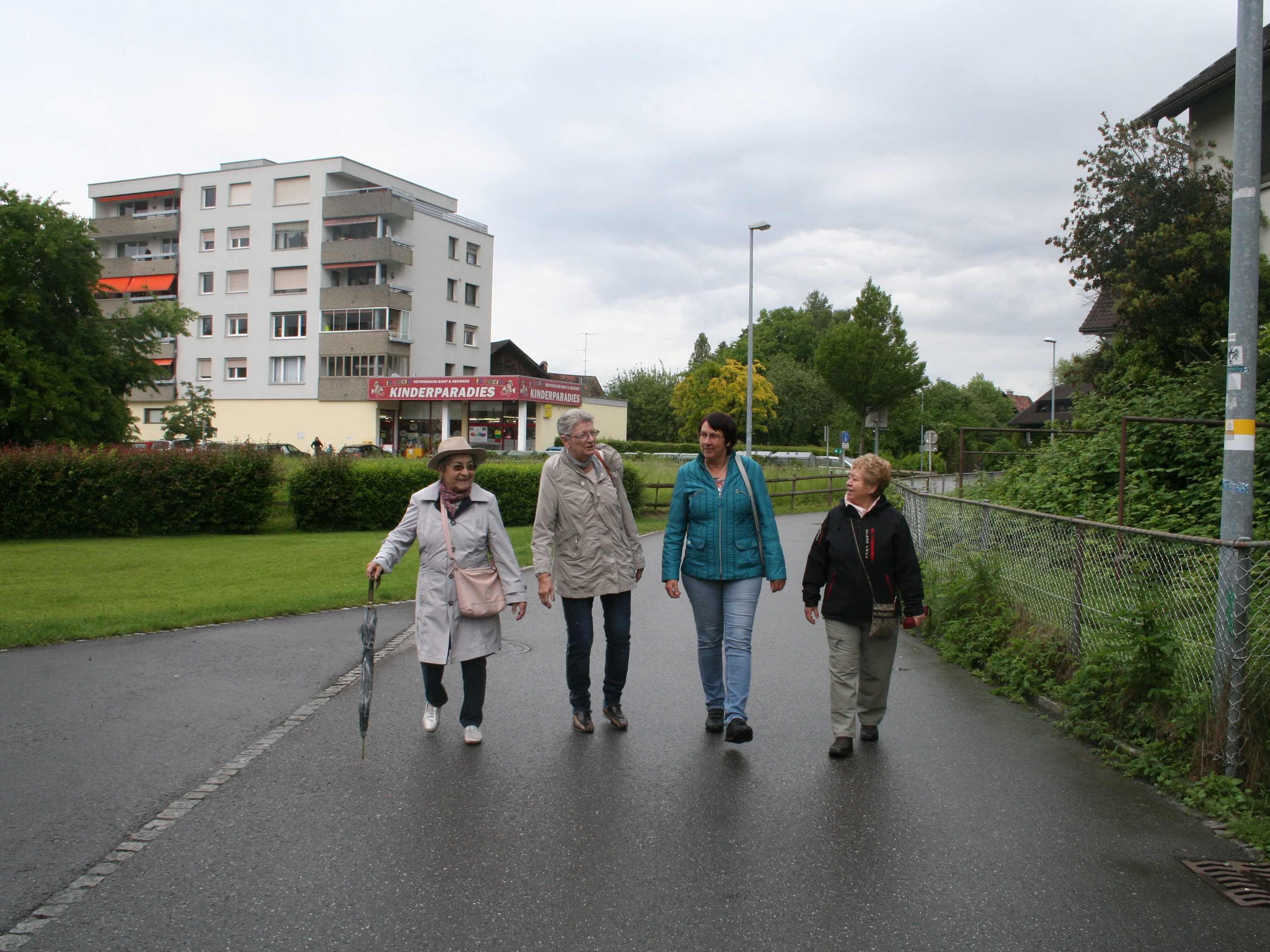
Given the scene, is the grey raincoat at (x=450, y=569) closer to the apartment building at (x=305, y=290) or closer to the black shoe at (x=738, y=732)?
the black shoe at (x=738, y=732)

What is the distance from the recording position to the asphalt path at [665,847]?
3.24 m

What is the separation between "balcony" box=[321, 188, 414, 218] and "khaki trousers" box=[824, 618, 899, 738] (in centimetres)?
5380

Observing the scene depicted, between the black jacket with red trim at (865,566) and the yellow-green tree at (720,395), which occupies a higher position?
the yellow-green tree at (720,395)

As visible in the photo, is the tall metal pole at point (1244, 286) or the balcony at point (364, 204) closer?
the tall metal pole at point (1244, 286)

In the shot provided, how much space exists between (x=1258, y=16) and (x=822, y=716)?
4.80m

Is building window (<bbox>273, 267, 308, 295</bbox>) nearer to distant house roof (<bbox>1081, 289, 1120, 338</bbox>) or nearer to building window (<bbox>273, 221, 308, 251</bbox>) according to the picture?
building window (<bbox>273, 221, 308, 251</bbox>)

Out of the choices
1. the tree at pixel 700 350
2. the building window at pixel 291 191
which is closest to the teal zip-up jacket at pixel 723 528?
the building window at pixel 291 191

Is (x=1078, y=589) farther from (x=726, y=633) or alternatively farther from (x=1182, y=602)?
(x=726, y=633)

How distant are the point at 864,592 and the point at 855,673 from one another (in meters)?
0.46

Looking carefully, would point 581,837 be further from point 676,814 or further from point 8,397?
point 8,397

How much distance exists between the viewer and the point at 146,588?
12172 mm

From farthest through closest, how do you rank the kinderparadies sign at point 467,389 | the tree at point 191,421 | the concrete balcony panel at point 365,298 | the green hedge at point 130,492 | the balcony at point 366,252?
1. the concrete balcony panel at point 365,298
2. the balcony at point 366,252
3. the kinderparadies sign at point 467,389
4. the tree at point 191,421
5. the green hedge at point 130,492

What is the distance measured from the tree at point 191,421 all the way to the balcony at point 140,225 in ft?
102

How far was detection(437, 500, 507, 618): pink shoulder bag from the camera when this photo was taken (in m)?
5.36
